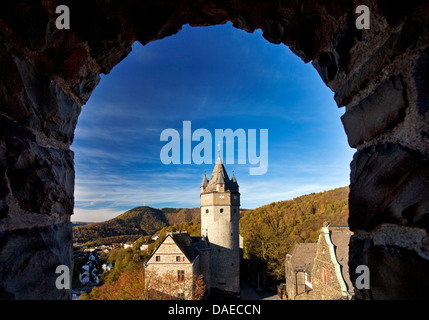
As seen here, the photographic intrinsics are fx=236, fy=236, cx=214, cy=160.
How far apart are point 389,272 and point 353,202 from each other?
0.43 meters

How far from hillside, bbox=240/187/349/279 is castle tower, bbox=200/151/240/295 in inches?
353

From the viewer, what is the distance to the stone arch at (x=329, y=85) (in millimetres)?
1101

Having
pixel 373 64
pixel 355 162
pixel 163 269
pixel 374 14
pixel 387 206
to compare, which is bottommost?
pixel 163 269

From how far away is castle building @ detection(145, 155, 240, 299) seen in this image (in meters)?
20.9

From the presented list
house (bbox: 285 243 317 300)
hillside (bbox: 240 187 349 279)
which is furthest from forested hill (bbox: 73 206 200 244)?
house (bbox: 285 243 317 300)

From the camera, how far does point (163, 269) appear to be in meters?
20.8

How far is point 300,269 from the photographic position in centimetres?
2244

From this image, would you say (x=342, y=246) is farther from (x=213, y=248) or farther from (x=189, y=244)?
(x=189, y=244)

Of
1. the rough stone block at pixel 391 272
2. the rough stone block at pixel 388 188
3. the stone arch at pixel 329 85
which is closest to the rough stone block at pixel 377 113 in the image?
the stone arch at pixel 329 85

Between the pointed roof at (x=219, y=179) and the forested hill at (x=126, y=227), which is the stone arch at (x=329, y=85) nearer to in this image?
the pointed roof at (x=219, y=179)

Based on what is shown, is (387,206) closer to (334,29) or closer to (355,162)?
(355,162)

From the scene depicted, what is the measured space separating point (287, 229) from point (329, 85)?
44.9 metres

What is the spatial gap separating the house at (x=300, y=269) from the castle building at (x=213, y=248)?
5526 millimetres
